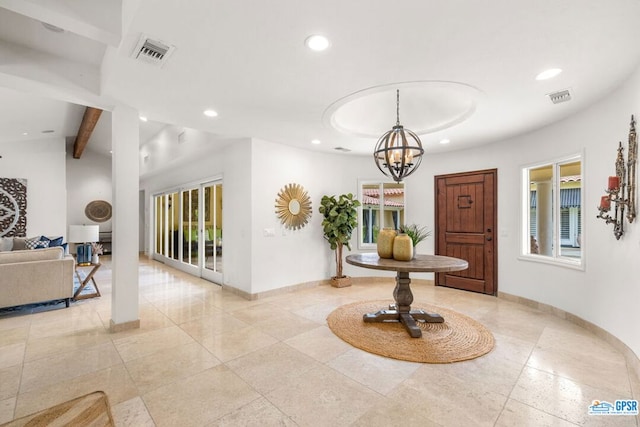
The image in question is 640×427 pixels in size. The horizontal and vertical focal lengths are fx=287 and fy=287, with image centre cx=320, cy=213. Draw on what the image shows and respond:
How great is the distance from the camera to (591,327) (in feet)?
10.6

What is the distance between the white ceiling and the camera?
5.94 feet

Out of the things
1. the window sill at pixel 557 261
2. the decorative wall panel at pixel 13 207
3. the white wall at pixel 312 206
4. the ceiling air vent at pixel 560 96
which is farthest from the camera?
the decorative wall panel at pixel 13 207

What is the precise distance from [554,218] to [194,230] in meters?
6.74

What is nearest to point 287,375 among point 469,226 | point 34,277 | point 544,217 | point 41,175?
point 34,277

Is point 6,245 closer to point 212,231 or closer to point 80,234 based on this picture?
point 80,234

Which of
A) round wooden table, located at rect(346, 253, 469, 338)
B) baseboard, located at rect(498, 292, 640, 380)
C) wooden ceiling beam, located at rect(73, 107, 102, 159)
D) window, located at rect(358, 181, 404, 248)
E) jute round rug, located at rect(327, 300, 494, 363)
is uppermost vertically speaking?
wooden ceiling beam, located at rect(73, 107, 102, 159)

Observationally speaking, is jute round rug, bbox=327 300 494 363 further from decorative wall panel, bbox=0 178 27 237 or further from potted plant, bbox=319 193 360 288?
decorative wall panel, bbox=0 178 27 237

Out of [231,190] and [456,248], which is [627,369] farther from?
[231,190]

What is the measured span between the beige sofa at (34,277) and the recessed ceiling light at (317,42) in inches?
175

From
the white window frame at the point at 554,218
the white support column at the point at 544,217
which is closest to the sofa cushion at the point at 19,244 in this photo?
the white window frame at the point at 554,218

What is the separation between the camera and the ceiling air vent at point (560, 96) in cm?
290

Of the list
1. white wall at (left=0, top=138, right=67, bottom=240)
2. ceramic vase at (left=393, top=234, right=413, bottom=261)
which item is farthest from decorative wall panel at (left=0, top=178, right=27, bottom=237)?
ceramic vase at (left=393, top=234, right=413, bottom=261)

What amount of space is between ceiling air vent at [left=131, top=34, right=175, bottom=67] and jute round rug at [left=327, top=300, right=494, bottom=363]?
3.06m

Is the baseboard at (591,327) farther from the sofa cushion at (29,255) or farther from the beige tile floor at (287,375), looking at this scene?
the sofa cushion at (29,255)
